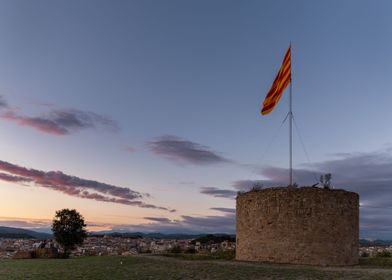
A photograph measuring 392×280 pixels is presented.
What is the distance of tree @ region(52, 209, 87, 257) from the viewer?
3945cm

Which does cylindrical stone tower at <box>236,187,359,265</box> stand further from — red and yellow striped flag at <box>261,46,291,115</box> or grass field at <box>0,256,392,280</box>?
red and yellow striped flag at <box>261,46,291,115</box>

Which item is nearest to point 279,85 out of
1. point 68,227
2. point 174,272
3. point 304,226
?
point 304,226

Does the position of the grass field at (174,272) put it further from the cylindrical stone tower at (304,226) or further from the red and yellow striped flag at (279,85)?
the red and yellow striped flag at (279,85)

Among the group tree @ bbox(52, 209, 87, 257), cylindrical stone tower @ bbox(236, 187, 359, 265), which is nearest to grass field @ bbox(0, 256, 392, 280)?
cylindrical stone tower @ bbox(236, 187, 359, 265)

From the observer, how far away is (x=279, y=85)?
2525cm

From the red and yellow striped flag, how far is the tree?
21580mm

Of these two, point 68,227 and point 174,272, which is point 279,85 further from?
point 68,227

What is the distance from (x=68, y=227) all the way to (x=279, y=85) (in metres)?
23.5

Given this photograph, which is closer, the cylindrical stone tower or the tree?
the cylindrical stone tower

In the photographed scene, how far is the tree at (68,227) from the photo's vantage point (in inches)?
1553

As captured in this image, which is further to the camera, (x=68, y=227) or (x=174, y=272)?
(x=68, y=227)

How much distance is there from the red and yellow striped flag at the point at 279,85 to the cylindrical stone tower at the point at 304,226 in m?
4.89

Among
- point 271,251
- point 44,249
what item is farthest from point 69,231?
point 271,251

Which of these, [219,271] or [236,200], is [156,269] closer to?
[219,271]
